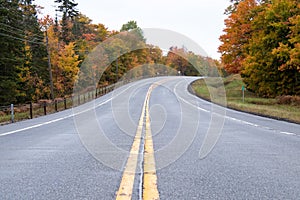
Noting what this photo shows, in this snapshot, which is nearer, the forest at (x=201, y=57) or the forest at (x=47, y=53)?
the forest at (x=201, y=57)

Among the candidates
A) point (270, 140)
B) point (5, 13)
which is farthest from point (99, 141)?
point (5, 13)

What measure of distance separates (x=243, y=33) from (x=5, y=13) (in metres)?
25.0

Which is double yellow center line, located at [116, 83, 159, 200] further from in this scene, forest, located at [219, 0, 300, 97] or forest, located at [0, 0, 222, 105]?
forest, located at [219, 0, 300, 97]

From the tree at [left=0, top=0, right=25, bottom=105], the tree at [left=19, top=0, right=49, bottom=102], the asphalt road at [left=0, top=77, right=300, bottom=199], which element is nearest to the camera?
the asphalt road at [left=0, top=77, right=300, bottom=199]

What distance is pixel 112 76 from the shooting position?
6669cm

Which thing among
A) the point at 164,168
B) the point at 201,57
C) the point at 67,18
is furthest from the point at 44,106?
the point at 67,18

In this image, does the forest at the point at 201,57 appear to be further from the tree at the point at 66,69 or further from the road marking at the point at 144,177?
the road marking at the point at 144,177

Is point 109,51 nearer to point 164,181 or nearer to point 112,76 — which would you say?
point 112,76

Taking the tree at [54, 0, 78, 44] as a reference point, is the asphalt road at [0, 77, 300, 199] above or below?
below

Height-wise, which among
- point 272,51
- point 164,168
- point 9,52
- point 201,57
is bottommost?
point 164,168

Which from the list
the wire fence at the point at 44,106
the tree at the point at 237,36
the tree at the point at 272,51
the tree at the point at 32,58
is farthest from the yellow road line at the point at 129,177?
the tree at the point at 32,58

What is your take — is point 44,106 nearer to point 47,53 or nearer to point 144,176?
point 47,53

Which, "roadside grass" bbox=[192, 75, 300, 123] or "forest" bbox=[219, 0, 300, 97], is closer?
"roadside grass" bbox=[192, 75, 300, 123]

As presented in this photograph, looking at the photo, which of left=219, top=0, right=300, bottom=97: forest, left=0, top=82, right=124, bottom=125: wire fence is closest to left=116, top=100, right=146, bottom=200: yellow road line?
left=0, top=82, right=124, bottom=125: wire fence
